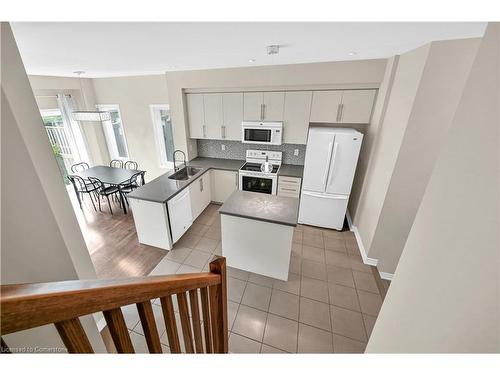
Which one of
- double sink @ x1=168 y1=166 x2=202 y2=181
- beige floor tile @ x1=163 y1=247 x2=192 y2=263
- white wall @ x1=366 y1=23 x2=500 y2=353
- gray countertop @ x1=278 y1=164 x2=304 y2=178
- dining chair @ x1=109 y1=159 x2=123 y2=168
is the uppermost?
white wall @ x1=366 y1=23 x2=500 y2=353

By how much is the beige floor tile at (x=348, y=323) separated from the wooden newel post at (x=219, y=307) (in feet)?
4.64

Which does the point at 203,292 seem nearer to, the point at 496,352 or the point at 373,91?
the point at 496,352

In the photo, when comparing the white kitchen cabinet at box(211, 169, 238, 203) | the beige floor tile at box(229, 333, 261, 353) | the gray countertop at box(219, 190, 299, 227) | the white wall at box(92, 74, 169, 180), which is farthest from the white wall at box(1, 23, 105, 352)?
the white wall at box(92, 74, 169, 180)

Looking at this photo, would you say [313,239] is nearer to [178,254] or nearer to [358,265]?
[358,265]

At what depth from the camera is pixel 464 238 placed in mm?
651

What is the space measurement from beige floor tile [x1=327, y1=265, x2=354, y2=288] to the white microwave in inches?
87.5

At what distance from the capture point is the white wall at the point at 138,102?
14.4 ft

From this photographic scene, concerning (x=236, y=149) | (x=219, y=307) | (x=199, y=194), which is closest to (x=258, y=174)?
(x=236, y=149)

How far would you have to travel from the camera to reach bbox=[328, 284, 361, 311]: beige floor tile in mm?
2238

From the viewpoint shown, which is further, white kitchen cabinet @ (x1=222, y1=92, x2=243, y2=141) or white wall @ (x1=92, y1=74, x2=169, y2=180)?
white wall @ (x1=92, y1=74, x2=169, y2=180)

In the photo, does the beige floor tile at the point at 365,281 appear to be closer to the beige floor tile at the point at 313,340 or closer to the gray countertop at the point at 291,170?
the beige floor tile at the point at 313,340

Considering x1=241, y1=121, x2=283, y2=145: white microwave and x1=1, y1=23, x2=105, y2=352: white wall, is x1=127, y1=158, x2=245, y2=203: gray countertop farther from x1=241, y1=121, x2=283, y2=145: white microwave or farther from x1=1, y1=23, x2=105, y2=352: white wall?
x1=1, y1=23, x2=105, y2=352: white wall

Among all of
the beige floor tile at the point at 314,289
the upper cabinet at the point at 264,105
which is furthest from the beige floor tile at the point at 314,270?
the upper cabinet at the point at 264,105
